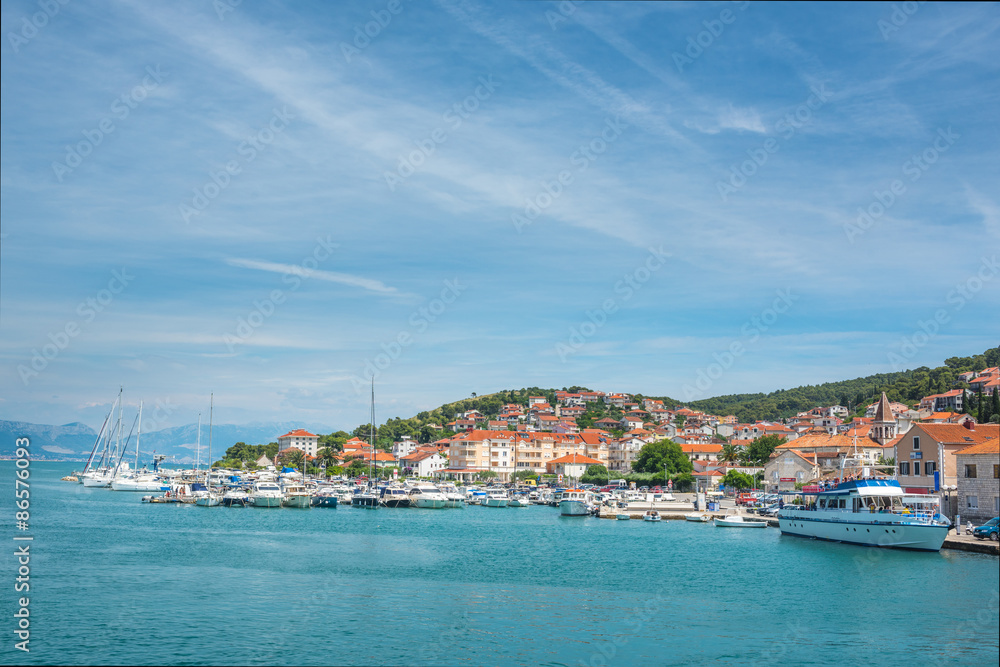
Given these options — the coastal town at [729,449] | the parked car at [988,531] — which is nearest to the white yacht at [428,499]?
the coastal town at [729,449]

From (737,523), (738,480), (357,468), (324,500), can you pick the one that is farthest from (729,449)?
(324,500)

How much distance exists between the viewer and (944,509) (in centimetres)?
4950

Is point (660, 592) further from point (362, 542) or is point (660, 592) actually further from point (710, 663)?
point (362, 542)

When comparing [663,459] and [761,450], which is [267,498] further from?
[761,450]

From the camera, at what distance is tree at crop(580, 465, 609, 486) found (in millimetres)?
113562

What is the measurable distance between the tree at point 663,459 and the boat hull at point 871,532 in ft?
159

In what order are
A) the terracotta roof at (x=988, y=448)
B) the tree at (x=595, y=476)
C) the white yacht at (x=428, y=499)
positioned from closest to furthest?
the terracotta roof at (x=988, y=448) → the white yacht at (x=428, y=499) → the tree at (x=595, y=476)

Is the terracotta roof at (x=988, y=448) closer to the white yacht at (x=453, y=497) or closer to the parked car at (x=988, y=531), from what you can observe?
the parked car at (x=988, y=531)

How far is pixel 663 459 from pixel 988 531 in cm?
6443

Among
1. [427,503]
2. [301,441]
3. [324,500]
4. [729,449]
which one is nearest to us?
[324,500]

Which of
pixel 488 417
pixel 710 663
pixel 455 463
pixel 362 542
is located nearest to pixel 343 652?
pixel 710 663

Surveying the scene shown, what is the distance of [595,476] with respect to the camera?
114562 millimetres

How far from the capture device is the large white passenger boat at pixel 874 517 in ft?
135

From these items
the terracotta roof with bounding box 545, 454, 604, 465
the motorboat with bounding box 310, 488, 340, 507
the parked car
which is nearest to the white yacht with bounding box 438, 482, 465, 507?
the motorboat with bounding box 310, 488, 340, 507
